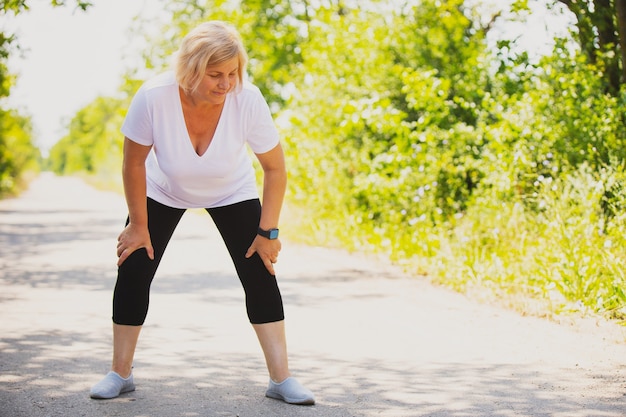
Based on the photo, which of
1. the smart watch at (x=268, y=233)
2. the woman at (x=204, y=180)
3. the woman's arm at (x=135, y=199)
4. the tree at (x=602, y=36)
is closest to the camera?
the woman at (x=204, y=180)

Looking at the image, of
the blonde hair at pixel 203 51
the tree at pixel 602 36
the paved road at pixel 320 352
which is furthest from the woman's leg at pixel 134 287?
the tree at pixel 602 36

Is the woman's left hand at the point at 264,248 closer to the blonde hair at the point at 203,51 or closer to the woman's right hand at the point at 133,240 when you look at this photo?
the woman's right hand at the point at 133,240

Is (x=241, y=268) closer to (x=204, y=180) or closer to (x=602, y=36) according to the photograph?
(x=204, y=180)

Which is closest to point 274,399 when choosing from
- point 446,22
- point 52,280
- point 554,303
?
point 554,303

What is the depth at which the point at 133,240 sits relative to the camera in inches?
167

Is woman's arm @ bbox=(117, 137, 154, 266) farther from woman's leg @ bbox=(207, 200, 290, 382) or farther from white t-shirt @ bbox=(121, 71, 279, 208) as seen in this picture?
woman's leg @ bbox=(207, 200, 290, 382)

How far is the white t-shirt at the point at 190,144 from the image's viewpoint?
13.5ft

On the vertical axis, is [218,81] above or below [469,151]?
below

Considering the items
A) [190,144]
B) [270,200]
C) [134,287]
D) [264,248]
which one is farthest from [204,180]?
[134,287]

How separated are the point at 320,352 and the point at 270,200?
1.60 metres

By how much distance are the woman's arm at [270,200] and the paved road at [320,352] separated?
758mm

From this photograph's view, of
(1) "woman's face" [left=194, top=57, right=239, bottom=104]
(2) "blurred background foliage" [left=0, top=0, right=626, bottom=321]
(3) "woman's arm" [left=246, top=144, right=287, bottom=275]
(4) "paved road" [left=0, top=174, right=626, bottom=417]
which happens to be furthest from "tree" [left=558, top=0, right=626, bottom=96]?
(1) "woman's face" [left=194, top=57, right=239, bottom=104]

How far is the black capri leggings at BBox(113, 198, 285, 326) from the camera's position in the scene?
4.39 meters

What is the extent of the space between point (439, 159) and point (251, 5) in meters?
17.1
